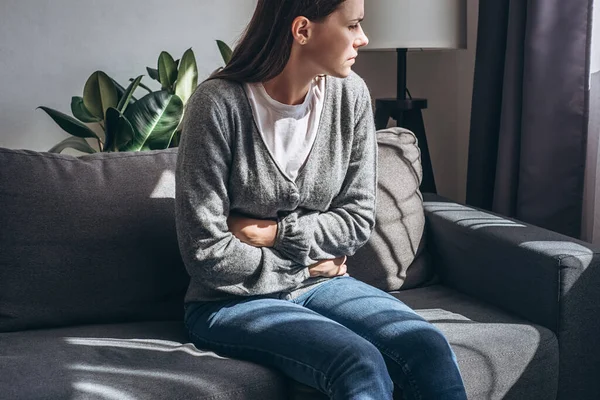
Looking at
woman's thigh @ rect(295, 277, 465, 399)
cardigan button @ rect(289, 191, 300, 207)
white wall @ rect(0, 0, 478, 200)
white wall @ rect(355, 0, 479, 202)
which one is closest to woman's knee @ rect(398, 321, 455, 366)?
woman's thigh @ rect(295, 277, 465, 399)

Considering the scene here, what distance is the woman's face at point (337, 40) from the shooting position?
5.14 ft

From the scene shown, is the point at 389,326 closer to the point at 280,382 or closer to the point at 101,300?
the point at 280,382

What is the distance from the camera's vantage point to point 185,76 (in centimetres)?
217

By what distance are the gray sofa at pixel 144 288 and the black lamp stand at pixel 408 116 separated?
22.5 inches

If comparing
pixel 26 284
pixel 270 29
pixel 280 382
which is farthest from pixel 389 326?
pixel 26 284

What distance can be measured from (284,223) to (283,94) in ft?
0.87

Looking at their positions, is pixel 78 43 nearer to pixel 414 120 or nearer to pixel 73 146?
pixel 73 146

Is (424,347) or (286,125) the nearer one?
(424,347)

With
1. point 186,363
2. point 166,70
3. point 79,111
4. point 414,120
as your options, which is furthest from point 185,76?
point 186,363

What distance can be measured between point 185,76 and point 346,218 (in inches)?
28.6

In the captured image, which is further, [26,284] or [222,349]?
[26,284]

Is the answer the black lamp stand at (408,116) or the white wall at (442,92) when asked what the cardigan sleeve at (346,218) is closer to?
the black lamp stand at (408,116)

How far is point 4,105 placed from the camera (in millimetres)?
2154

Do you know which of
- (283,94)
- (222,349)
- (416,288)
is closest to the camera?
(222,349)
